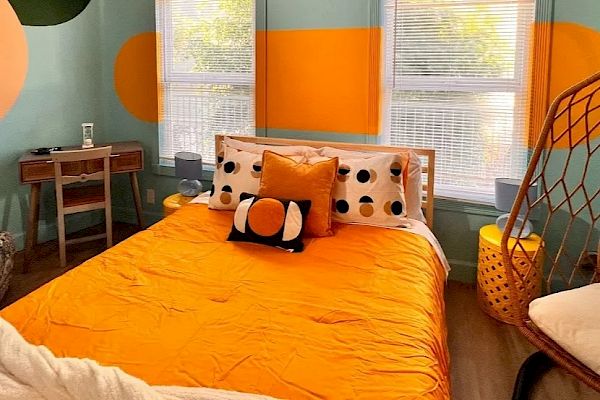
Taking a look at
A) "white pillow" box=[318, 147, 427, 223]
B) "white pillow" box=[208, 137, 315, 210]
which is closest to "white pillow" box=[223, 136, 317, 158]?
"white pillow" box=[208, 137, 315, 210]

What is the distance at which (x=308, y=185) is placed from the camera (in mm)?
2801

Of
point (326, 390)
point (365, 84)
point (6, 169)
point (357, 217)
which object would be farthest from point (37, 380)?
point (6, 169)

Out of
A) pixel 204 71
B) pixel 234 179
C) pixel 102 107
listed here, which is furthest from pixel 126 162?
pixel 234 179

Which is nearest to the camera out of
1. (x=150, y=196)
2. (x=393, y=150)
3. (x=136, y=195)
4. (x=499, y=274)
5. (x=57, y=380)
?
(x=57, y=380)

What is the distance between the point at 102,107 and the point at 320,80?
6.25 feet

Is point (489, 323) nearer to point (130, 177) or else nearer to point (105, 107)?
point (130, 177)

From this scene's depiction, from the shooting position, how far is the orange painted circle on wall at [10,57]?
359cm

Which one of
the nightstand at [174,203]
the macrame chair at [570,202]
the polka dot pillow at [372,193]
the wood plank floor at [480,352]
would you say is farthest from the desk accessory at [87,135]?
the macrame chair at [570,202]

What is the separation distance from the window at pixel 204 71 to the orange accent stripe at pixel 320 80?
0.18 metres

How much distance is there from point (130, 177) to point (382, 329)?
280cm

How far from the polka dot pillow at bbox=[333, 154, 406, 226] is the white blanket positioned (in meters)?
1.73

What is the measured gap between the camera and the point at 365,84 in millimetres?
3457

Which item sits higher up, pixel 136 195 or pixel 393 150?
pixel 393 150

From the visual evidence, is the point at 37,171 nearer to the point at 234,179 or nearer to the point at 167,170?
the point at 167,170
